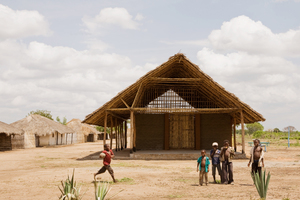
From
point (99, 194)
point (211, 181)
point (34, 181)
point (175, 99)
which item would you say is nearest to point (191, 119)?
point (175, 99)

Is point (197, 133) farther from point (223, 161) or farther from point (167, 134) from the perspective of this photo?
point (223, 161)

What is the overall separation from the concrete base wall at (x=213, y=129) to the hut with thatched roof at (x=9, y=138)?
17808 mm

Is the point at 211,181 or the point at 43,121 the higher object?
the point at 43,121

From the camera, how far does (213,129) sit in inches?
859

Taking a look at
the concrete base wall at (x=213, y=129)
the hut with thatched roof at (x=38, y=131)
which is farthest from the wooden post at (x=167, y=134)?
the hut with thatched roof at (x=38, y=131)

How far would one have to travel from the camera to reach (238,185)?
32.2 ft

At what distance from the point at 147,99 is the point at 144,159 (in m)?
A: 4.85

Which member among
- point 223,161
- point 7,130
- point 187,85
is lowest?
point 223,161

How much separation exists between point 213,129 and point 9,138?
2046 centimetres

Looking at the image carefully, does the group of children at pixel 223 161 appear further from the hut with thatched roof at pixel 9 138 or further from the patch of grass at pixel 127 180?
the hut with thatched roof at pixel 9 138

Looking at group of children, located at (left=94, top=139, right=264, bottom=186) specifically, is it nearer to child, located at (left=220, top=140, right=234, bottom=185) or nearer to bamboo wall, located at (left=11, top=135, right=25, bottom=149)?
child, located at (left=220, top=140, right=234, bottom=185)

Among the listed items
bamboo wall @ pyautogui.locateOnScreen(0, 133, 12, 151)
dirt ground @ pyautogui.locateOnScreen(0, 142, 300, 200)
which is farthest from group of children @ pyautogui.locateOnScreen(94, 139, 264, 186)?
bamboo wall @ pyautogui.locateOnScreen(0, 133, 12, 151)

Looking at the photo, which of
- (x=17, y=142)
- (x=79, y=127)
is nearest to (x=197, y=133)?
(x=17, y=142)

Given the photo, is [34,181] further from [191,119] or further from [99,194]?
[191,119]
